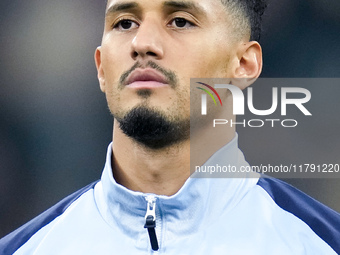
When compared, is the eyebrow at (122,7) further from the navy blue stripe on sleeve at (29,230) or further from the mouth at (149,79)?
the navy blue stripe on sleeve at (29,230)

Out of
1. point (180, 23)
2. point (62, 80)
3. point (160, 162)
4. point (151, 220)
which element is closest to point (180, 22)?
point (180, 23)

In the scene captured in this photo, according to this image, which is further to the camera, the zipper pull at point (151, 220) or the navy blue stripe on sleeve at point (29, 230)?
the navy blue stripe on sleeve at point (29, 230)

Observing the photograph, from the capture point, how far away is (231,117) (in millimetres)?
1680

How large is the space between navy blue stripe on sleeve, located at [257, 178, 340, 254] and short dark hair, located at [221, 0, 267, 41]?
0.48 meters

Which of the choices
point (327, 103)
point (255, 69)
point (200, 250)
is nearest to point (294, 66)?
point (327, 103)

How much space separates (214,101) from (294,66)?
4.86ft

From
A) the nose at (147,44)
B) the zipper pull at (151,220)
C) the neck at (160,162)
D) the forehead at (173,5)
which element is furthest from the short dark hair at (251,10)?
the zipper pull at (151,220)

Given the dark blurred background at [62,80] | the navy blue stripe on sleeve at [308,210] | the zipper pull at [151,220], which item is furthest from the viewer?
the dark blurred background at [62,80]

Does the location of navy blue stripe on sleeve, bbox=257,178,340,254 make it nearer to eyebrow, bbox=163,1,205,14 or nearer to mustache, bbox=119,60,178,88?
mustache, bbox=119,60,178,88

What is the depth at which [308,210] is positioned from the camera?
1.61 m

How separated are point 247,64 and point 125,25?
397 millimetres

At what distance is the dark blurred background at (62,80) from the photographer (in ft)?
9.44

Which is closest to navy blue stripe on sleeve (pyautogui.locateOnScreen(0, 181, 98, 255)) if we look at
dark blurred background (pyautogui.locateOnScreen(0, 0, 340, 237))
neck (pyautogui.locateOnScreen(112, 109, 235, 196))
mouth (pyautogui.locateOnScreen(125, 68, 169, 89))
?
neck (pyautogui.locateOnScreen(112, 109, 235, 196))

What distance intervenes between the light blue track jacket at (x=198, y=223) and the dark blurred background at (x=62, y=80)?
1.20m
